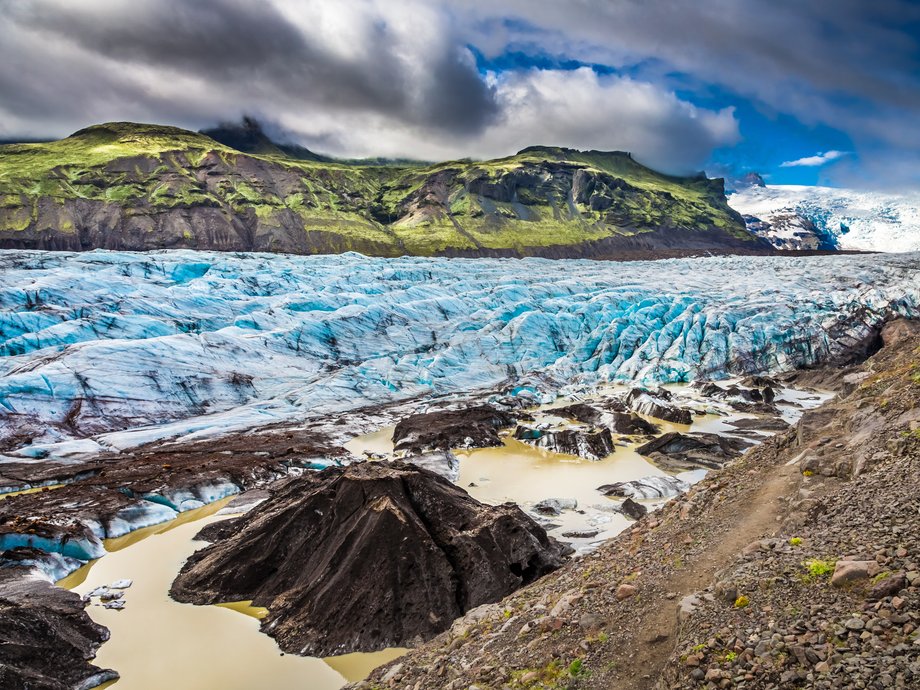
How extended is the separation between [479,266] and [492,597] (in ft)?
233

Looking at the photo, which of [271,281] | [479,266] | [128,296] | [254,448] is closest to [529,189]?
[479,266]

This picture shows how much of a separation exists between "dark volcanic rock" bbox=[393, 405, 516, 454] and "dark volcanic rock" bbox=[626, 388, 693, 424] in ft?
31.0

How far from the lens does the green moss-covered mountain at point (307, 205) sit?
420 feet

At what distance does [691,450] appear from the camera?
95.1 ft

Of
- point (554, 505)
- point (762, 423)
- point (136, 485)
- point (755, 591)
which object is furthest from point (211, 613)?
point (762, 423)

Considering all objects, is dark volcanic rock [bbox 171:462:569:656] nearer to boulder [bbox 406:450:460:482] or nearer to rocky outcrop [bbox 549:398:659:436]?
boulder [bbox 406:450:460:482]

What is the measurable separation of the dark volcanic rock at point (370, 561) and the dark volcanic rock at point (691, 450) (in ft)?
42.7

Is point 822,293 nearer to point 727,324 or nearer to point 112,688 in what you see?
point 727,324

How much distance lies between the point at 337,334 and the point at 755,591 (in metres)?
45.3

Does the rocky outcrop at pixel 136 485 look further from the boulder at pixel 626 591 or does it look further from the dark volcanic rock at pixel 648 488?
the boulder at pixel 626 591

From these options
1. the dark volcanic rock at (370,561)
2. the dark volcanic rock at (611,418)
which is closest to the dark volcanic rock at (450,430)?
the dark volcanic rock at (611,418)

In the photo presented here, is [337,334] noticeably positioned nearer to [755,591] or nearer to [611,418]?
[611,418]

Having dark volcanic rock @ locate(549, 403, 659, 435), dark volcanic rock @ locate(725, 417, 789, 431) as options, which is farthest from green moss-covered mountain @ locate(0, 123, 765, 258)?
dark volcanic rock @ locate(725, 417, 789, 431)

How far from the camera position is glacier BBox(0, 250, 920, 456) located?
3541cm
